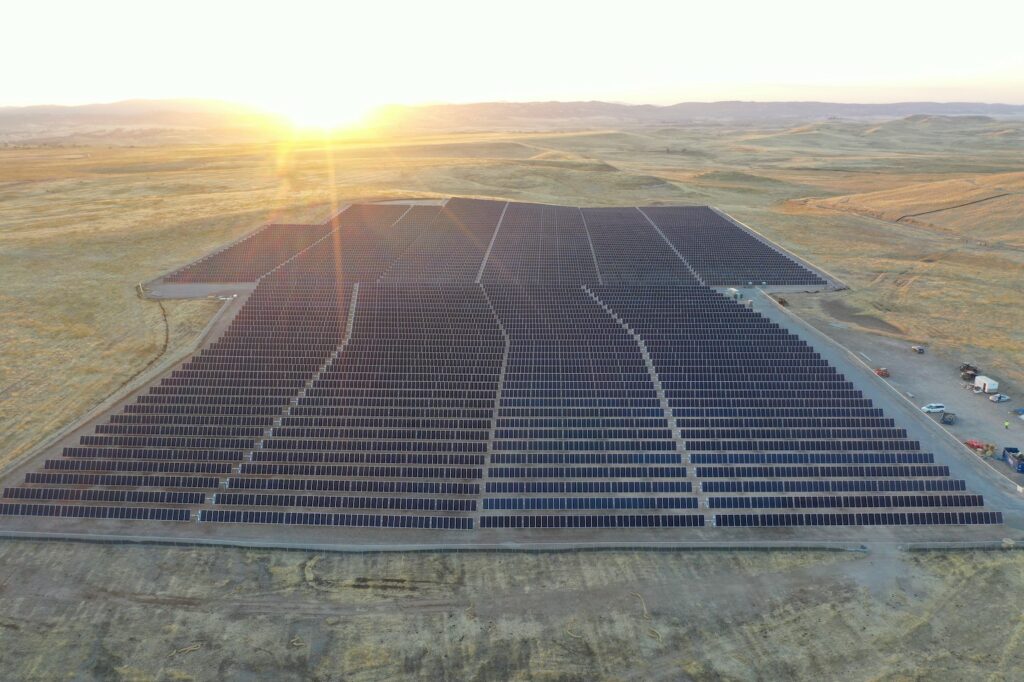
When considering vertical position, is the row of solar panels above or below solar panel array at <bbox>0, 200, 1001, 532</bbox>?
above

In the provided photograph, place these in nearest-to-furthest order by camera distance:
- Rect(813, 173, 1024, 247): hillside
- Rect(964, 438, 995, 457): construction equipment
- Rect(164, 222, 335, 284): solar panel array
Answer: Rect(964, 438, 995, 457): construction equipment → Rect(164, 222, 335, 284): solar panel array → Rect(813, 173, 1024, 247): hillside

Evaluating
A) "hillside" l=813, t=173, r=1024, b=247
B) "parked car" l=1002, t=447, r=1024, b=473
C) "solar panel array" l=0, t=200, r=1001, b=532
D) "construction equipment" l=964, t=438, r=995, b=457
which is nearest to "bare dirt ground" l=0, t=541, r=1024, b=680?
"solar panel array" l=0, t=200, r=1001, b=532

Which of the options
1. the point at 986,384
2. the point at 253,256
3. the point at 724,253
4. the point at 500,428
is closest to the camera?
the point at 500,428

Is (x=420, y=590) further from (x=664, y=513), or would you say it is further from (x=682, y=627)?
(x=664, y=513)

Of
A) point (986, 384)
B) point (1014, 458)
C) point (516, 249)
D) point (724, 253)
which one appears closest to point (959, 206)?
point (724, 253)

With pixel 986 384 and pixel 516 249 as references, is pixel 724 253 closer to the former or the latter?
pixel 516 249

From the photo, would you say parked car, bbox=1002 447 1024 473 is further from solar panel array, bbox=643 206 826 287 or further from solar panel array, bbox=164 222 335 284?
solar panel array, bbox=164 222 335 284

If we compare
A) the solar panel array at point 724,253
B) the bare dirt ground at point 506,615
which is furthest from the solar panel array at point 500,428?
the solar panel array at point 724,253
